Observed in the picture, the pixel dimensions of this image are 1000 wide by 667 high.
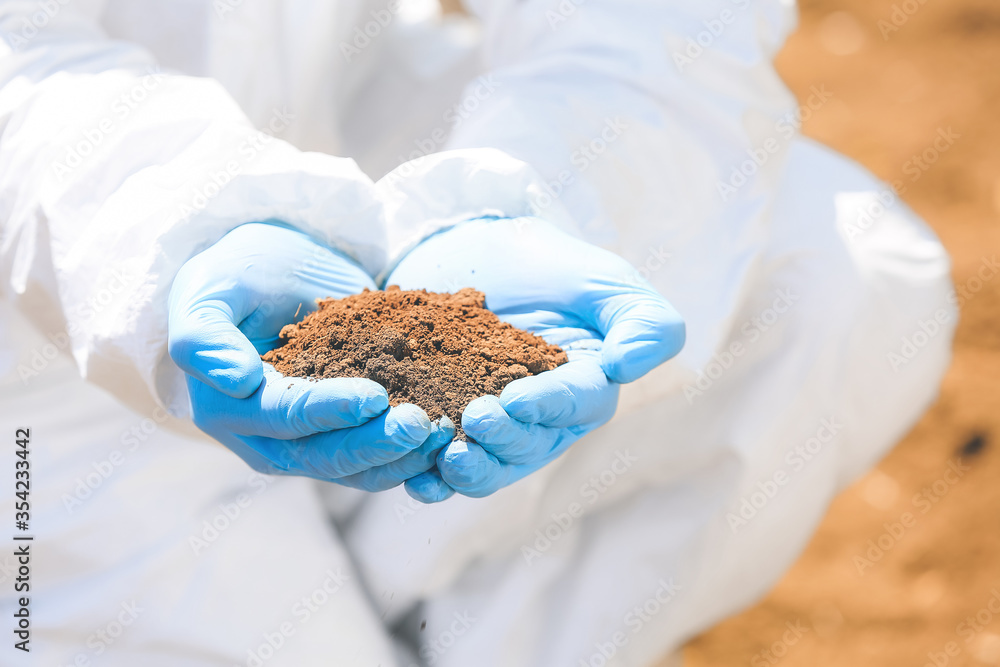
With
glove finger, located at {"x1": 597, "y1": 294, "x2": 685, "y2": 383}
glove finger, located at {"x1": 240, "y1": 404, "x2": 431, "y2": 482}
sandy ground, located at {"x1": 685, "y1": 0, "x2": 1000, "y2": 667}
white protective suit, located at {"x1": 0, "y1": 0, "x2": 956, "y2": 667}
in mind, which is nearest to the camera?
glove finger, located at {"x1": 240, "y1": 404, "x2": 431, "y2": 482}

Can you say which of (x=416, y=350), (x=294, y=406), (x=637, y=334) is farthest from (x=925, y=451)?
(x=294, y=406)

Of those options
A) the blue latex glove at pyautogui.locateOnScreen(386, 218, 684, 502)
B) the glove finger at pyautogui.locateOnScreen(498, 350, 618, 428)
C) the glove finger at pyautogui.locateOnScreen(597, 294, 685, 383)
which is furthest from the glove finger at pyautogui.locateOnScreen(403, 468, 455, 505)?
the glove finger at pyautogui.locateOnScreen(597, 294, 685, 383)

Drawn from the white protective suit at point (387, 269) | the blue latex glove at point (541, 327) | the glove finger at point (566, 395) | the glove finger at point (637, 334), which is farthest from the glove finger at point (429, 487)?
the white protective suit at point (387, 269)

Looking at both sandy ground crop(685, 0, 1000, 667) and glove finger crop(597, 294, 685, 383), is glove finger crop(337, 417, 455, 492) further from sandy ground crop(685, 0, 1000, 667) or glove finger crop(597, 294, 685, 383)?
sandy ground crop(685, 0, 1000, 667)

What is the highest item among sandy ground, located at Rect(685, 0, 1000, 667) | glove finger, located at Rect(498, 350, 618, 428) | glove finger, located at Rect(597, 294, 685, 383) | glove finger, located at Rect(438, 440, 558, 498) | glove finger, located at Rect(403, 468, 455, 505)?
glove finger, located at Rect(597, 294, 685, 383)

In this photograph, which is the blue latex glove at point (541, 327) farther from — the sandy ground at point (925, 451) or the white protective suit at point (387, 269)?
the sandy ground at point (925, 451)

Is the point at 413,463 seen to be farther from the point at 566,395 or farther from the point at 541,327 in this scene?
the point at 541,327
